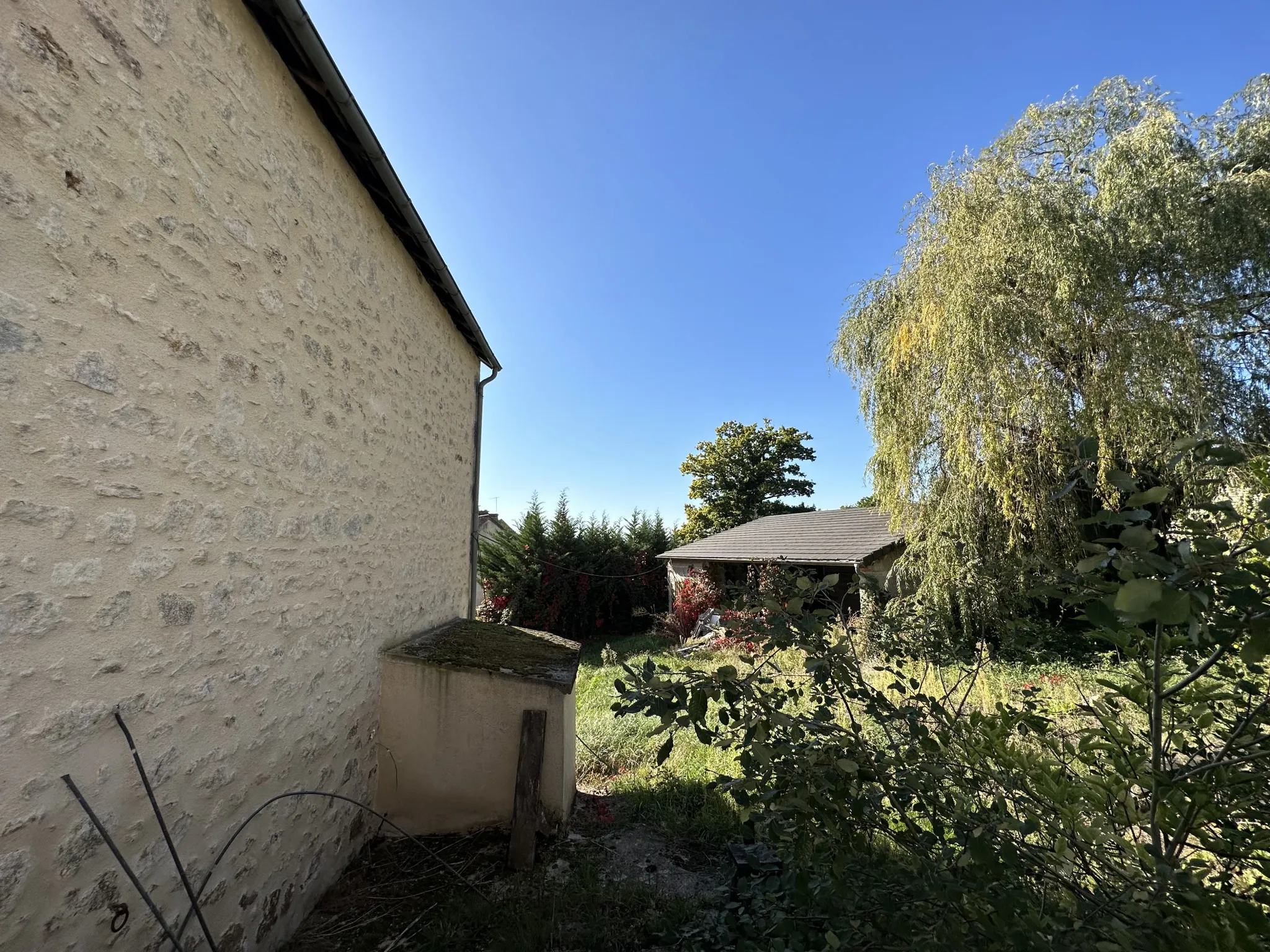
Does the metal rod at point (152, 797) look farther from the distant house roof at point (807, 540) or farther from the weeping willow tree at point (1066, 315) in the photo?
the distant house roof at point (807, 540)

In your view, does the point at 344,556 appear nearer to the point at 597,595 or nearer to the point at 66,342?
the point at 66,342

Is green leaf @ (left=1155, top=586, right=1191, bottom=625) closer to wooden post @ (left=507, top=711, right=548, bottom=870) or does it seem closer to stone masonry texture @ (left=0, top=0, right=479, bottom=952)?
stone masonry texture @ (left=0, top=0, right=479, bottom=952)

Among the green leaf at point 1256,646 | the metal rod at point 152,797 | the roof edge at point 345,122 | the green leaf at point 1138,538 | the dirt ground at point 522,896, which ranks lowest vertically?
the dirt ground at point 522,896

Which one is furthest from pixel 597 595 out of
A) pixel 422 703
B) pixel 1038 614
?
pixel 422 703

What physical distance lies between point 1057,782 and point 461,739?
3.09 metres

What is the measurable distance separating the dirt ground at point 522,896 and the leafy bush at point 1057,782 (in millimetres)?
1255

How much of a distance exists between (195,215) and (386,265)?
183cm

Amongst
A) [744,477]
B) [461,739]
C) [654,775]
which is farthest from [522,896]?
[744,477]

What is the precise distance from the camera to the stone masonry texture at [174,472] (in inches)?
59.7

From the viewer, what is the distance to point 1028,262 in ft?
23.5

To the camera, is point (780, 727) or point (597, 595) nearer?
point (780, 727)

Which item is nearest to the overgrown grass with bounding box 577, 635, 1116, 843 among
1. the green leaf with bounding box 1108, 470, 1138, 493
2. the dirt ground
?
the dirt ground

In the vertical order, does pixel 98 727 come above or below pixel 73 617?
below

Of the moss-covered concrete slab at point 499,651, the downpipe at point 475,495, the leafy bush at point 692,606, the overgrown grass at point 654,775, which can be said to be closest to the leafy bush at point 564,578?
the leafy bush at point 692,606
